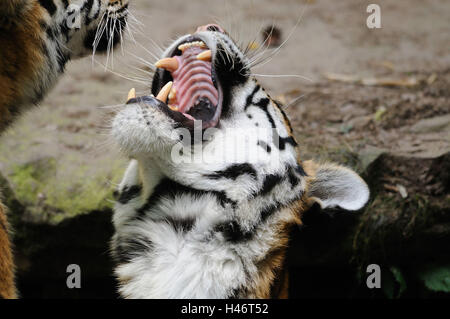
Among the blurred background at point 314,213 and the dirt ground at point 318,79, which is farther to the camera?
the dirt ground at point 318,79

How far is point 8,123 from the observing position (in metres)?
2.65

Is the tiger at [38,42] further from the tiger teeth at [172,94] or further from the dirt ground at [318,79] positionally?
the tiger teeth at [172,94]

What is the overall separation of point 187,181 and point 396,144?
229 centimetres

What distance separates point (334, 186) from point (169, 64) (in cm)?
109

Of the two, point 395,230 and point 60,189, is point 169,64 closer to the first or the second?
point 60,189

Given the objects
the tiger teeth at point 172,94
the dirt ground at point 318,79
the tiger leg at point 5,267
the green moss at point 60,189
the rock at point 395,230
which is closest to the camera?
the tiger leg at point 5,267

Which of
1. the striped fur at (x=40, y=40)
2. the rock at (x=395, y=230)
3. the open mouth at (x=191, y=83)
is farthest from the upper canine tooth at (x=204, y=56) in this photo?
the rock at (x=395, y=230)

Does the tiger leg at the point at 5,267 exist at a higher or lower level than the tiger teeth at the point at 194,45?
lower

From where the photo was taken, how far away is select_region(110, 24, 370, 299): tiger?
236cm

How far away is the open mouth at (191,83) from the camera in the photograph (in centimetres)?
260

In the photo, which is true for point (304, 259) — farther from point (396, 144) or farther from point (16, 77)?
point (16, 77)

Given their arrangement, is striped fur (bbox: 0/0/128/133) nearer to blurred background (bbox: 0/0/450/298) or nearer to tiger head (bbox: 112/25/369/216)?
blurred background (bbox: 0/0/450/298)

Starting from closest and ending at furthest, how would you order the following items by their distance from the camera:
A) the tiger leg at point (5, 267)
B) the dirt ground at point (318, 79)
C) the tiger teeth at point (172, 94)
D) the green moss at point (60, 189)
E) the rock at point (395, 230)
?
the tiger leg at point (5, 267) < the tiger teeth at point (172, 94) < the green moss at point (60, 189) < the rock at point (395, 230) < the dirt ground at point (318, 79)

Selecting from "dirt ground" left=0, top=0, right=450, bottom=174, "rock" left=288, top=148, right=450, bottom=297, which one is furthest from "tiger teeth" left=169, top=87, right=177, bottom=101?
"rock" left=288, top=148, right=450, bottom=297
